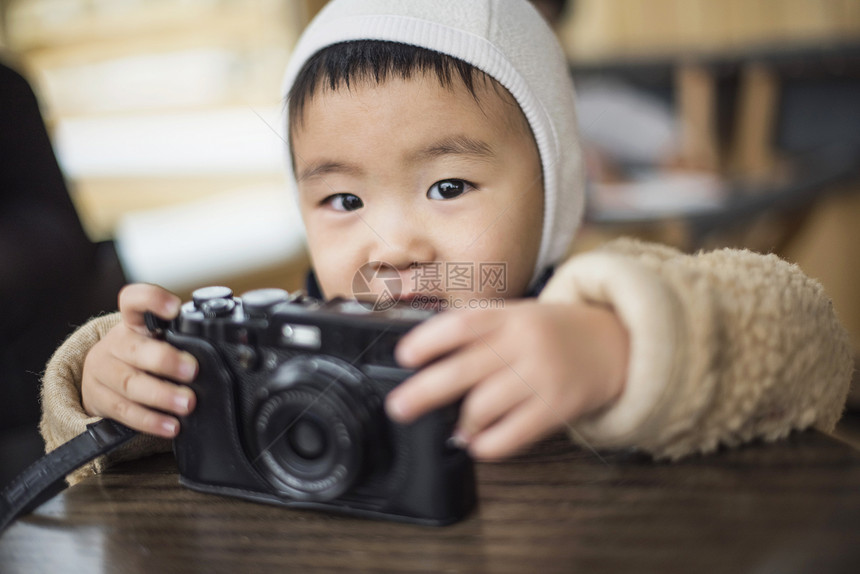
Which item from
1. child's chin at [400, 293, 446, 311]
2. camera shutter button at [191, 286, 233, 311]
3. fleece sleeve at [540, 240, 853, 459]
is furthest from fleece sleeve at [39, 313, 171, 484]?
fleece sleeve at [540, 240, 853, 459]

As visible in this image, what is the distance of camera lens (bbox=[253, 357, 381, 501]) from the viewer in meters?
0.40

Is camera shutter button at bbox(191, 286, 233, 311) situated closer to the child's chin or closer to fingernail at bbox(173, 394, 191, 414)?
fingernail at bbox(173, 394, 191, 414)

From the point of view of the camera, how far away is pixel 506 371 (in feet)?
1.26

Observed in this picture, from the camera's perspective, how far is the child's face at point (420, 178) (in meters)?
0.61

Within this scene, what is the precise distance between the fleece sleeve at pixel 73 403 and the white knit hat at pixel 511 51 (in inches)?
12.2

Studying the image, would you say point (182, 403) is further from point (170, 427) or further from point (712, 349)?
point (712, 349)

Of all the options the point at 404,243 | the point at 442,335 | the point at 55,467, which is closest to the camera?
the point at 442,335

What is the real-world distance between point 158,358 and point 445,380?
0.20 m

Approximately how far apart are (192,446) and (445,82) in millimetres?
356

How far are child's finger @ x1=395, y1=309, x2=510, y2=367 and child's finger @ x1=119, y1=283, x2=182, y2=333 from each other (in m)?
0.18

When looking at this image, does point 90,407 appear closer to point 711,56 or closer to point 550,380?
point 550,380

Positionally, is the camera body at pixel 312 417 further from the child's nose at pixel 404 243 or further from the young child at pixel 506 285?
the child's nose at pixel 404 243

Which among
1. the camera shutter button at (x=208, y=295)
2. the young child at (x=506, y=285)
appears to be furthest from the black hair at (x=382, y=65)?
the camera shutter button at (x=208, y=295)
